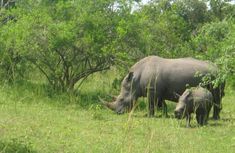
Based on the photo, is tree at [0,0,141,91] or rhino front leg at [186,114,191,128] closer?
rhino front leg at [186,114,191,128]

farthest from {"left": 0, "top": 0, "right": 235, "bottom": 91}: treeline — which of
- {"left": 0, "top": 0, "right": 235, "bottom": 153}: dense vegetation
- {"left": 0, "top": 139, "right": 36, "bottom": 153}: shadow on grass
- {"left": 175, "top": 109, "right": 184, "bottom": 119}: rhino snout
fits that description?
{"left": 0, "top": 139, "right": 36, "bottom": 153}: shadow on grass

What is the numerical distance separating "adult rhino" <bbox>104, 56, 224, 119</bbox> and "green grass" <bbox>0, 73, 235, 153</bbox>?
15.1 inches

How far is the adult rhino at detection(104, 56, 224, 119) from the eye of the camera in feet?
39.7

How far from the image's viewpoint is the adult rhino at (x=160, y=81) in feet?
39.7

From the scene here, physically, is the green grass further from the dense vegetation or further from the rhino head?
the rhino head

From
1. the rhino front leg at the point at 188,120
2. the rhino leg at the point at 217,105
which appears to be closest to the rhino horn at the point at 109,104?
the rhino leg at the point at 217,105

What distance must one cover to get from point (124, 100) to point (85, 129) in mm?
2997

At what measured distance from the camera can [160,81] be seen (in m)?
12.3

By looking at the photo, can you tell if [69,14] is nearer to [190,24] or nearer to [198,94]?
[198,94]

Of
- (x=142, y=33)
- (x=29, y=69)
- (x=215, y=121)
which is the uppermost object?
(x=142, y=33)

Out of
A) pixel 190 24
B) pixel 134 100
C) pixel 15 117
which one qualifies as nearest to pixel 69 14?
pixel 134 100

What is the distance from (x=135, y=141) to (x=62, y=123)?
223 centimetres

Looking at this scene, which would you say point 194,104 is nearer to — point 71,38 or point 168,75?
point 168,75

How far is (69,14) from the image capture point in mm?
13664
